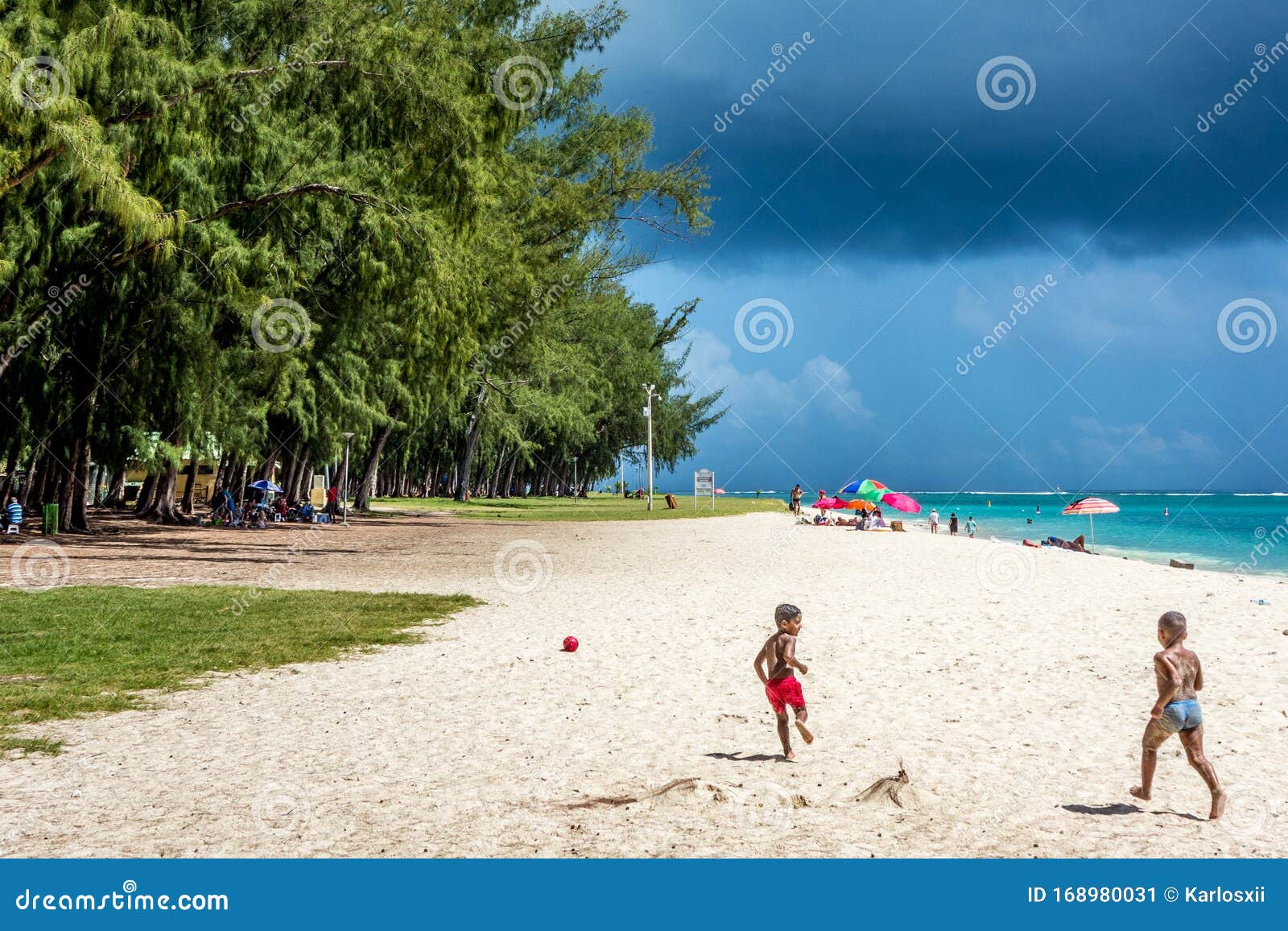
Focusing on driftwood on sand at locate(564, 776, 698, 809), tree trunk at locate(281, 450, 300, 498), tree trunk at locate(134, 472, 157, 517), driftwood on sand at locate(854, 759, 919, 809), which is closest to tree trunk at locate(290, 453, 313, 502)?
tree trunk at locate(281, 450, 300, 498)

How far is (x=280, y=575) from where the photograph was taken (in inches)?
749

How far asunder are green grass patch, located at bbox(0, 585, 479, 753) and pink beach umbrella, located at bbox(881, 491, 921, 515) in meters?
35.7

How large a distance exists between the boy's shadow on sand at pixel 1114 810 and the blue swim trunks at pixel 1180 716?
0.43m

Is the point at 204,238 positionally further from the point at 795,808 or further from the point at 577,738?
the point at 795,808

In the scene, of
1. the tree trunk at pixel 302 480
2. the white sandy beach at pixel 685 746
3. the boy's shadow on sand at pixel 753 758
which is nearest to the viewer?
the white sandy beach at pixel 685 746

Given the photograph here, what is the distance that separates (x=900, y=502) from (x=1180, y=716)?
4450 cm

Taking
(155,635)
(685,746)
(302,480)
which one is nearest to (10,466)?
(302,480)

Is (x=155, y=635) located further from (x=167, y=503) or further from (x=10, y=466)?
(x=167, y=503)

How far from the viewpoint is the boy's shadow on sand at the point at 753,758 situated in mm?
6633

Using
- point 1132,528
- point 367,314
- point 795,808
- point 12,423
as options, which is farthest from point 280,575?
Answer: point 1132,528

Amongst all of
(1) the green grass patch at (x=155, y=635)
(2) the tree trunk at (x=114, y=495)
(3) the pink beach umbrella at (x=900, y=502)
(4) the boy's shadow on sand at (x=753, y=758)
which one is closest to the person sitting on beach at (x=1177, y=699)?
(4) the boy's shadow on sand at (x=753, y=758)

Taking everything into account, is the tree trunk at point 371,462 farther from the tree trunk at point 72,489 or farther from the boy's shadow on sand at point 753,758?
the boy's shadow on sand at point 753,758

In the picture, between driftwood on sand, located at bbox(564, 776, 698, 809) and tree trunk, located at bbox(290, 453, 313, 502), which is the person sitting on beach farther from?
tree trunk, located at bbox(290, 453, 313, 502)

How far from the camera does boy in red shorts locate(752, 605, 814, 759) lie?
6508 mm
